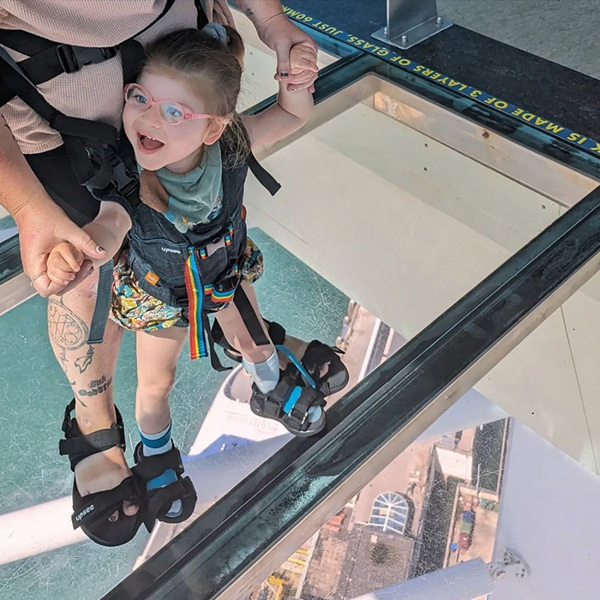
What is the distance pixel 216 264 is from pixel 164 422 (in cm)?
32

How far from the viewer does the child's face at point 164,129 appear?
0.74 meters

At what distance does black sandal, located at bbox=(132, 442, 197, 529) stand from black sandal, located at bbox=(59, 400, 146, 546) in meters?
0.01

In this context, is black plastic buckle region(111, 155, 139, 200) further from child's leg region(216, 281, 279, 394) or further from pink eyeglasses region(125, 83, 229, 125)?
child's leg region(216, 281, 279, 394)

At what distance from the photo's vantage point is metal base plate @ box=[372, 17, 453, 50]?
4.96 feet

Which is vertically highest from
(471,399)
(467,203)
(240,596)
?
(240,596)

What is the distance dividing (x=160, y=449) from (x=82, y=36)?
60 centimetres

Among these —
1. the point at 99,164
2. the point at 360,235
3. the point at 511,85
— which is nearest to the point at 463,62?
the point at 511,85

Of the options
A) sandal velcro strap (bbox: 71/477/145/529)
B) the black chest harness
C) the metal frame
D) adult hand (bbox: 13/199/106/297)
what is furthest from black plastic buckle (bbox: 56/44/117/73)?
the metal frame

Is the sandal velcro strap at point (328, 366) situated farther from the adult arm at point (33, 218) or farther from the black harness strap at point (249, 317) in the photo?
the adult arm at point (33, 218)

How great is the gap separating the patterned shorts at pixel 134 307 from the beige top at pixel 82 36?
19 cm

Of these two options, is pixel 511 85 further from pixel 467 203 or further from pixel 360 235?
pixel 360 235

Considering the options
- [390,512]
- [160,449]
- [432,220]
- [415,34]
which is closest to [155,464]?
[160,449]

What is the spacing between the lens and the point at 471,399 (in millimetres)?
1360

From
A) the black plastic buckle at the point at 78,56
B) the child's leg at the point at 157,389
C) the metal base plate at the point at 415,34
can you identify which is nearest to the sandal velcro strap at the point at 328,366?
the child's leg at the point at 157,389
